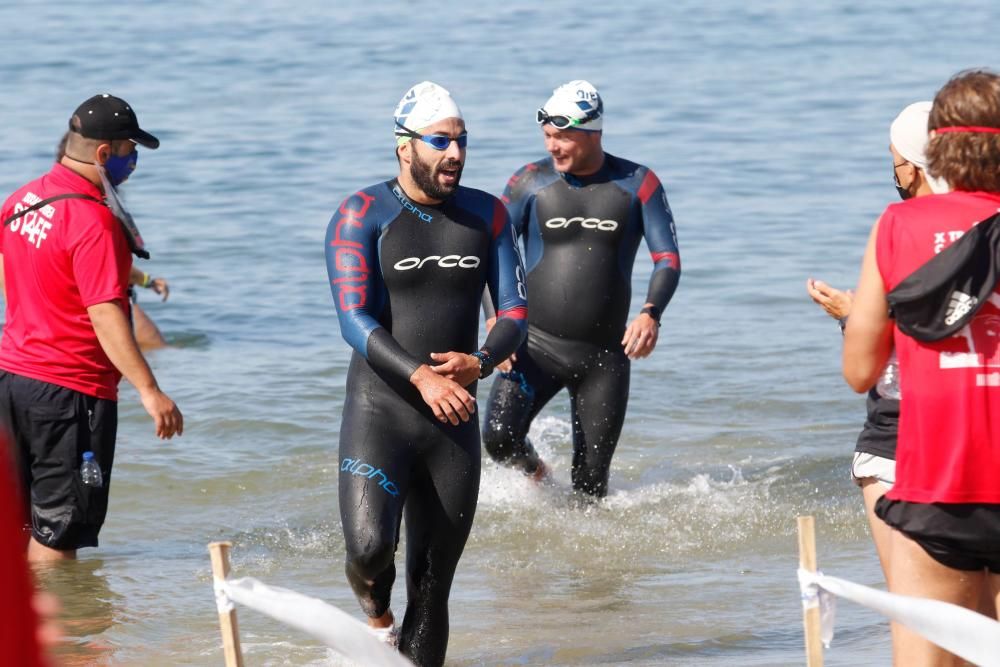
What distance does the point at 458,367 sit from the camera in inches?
197

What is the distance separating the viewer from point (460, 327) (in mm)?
5309

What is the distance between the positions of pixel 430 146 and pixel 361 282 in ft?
1.72

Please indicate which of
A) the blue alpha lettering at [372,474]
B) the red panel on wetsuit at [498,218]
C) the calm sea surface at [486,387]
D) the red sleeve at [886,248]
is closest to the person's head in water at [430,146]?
the red panel on wetsuit at [498,218]

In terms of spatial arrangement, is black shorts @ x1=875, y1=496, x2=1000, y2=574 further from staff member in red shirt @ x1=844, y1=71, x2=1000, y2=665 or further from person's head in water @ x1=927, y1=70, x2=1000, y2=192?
person's head in water @ x1=927, y1=70, x2=1000, y2=192

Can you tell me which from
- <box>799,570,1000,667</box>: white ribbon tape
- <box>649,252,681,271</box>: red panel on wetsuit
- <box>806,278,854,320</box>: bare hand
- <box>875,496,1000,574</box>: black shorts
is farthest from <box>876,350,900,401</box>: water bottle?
<box>649,252,681,271</box>: red panel on wetsuit

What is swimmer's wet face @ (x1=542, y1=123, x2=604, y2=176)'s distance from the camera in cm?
730

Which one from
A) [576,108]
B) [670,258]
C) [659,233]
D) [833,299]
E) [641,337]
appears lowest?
[641,337]

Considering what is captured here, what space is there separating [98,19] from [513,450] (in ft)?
85.9

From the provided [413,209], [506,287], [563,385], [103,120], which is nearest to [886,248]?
[506,287]

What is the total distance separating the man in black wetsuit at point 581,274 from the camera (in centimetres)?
739

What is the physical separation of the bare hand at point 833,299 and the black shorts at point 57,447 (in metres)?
3.08

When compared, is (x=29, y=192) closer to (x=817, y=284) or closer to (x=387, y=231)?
(x=387, y=231)

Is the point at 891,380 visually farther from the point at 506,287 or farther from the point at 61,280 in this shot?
the point at 61,280

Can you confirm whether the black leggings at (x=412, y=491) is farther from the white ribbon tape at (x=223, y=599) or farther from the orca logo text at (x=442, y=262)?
the white ribbon tape at (x=223, y=599)
